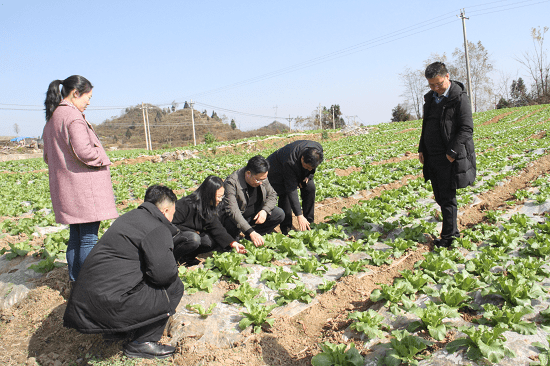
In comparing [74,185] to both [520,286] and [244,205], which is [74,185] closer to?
[244,205]

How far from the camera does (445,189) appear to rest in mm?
4234

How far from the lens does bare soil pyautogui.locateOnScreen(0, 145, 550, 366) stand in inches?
111

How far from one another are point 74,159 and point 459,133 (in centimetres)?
400

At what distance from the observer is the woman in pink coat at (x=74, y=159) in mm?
3160

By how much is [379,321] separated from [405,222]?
9.05 ft

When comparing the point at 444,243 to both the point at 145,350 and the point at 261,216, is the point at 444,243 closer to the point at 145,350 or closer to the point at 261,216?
the point at 261,216

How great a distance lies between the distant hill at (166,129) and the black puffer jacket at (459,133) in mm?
44975

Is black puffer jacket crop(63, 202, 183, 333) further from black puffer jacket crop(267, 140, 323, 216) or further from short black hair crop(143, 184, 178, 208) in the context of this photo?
black puffer jacket crop(267, 140, 323, 216)

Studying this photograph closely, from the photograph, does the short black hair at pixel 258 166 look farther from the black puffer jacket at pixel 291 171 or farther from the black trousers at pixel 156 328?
the black trousers at pixel 156 328

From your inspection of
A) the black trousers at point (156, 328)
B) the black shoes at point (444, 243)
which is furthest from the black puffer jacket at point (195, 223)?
the black shoes at point (444, 243)

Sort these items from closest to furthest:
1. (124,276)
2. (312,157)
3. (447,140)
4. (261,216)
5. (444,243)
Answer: (124,276), (447,140), (444,243), (312,157), (261,216)

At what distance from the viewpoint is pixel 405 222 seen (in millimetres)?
5387

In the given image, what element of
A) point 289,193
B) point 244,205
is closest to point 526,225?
point 289,193

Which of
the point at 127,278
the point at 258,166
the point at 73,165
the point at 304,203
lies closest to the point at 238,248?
the point at 258,166
